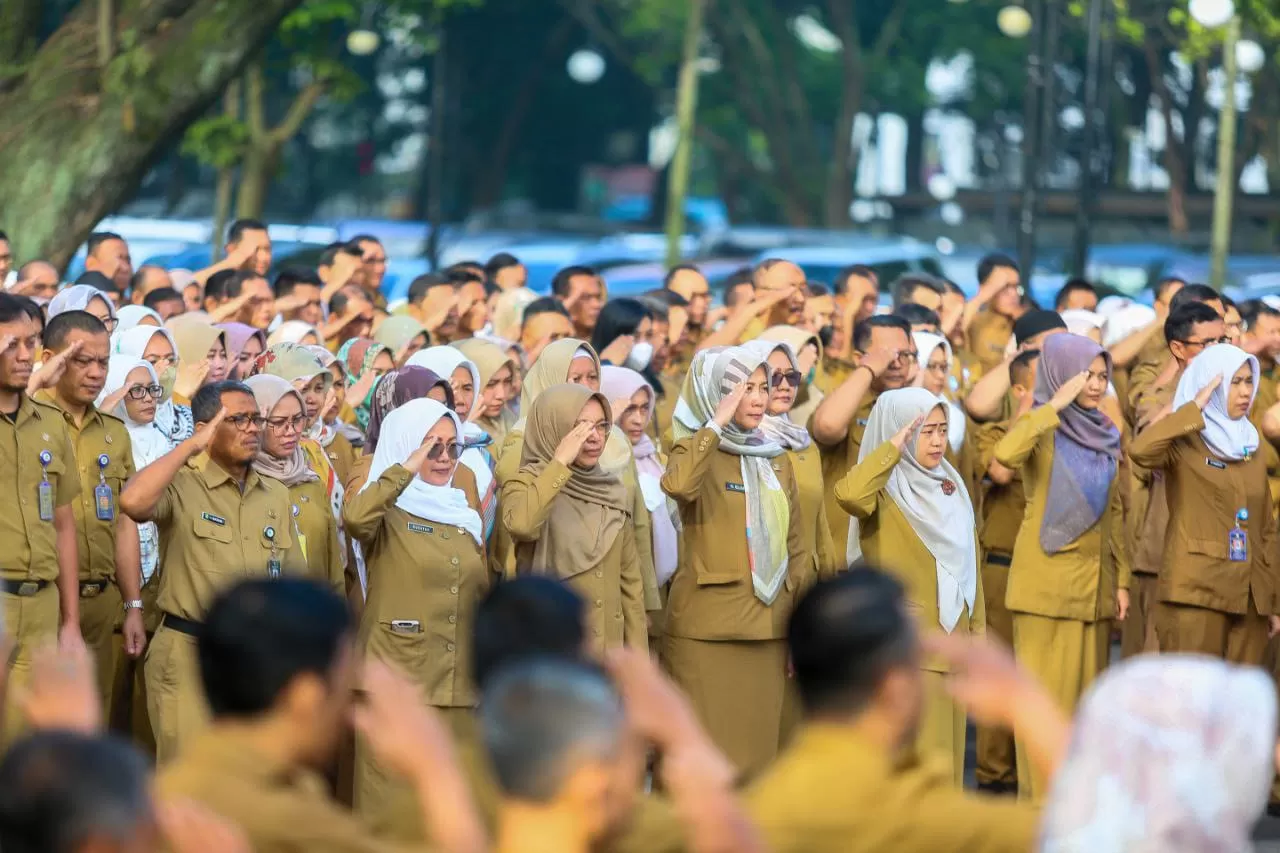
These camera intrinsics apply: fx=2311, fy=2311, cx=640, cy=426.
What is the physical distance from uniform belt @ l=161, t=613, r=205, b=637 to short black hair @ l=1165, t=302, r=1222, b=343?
4.78 m

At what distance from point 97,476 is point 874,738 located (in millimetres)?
5086

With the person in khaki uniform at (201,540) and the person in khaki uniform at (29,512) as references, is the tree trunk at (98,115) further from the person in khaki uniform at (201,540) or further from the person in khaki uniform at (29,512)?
the person in khaki uniform at (201,540)

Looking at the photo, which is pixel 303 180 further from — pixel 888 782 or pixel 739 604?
pixel 888 782

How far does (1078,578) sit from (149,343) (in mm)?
3960

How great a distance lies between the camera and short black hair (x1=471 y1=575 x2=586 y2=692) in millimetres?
4906

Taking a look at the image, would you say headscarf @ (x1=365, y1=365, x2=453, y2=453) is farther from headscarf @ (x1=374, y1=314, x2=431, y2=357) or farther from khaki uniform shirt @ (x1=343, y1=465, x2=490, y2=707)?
headscarf @ (x1=374, y1=314, x2=431, y2=357)

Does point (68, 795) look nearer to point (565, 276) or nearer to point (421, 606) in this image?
point (421, 606)

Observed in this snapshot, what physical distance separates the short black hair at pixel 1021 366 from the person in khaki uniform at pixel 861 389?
504mm

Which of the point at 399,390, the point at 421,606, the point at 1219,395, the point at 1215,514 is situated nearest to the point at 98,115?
the point at 399,390

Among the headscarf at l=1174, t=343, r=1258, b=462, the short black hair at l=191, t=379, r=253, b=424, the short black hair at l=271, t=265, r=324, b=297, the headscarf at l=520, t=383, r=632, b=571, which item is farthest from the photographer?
the short black hair at l=271, t=265, r=324, b=297

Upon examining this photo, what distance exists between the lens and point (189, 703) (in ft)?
26.0

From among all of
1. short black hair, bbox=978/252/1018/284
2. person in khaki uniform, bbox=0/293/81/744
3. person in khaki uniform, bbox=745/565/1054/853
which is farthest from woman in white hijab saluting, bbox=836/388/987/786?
person in khaki uniform, bbox=745/565/1054/853

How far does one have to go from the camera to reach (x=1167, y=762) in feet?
12.9

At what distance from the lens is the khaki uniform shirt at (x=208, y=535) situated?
784 centimetres
